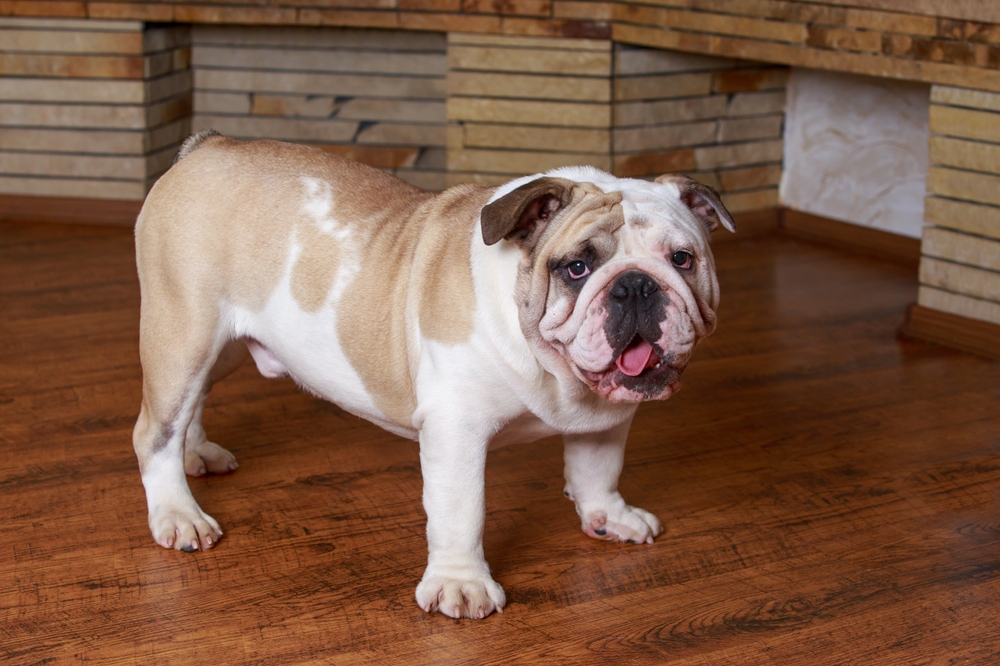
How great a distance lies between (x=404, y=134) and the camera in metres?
4.85

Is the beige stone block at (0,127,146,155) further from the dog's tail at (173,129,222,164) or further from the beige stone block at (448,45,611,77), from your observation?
the dog's tail at (173,129,222,164)

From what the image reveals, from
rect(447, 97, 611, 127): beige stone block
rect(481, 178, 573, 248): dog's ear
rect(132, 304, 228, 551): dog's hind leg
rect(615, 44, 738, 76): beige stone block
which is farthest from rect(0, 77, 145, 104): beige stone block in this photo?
rect(481, 178, 573, 248): dog's ear

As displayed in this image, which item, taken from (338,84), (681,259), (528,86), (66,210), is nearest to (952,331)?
(528,86)

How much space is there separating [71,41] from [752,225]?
9.28 feet

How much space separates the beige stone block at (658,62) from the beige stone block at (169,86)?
1844 millimetres

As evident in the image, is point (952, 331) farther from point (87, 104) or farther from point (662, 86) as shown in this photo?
point (87, 104)

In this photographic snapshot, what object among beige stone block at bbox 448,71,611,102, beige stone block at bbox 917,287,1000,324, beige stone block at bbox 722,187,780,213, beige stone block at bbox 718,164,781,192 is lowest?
beige stone block at bbox 917,287,1000,324

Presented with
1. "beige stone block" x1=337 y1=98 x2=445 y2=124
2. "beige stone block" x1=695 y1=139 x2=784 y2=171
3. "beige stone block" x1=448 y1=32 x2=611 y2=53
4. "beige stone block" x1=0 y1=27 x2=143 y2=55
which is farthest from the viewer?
"beige stone block" x1=337 y1=98 x2=445 y2=124

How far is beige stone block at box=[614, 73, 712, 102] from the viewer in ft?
14.2

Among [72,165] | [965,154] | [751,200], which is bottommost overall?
[751,200]

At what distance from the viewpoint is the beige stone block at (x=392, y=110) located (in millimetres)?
4820

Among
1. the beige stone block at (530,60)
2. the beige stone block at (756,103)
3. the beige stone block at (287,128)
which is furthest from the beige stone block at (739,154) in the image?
the beige stone block at (287,128)

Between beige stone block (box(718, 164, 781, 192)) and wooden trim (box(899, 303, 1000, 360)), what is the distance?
45.8 inches

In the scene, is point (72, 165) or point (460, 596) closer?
point (460, 596)
